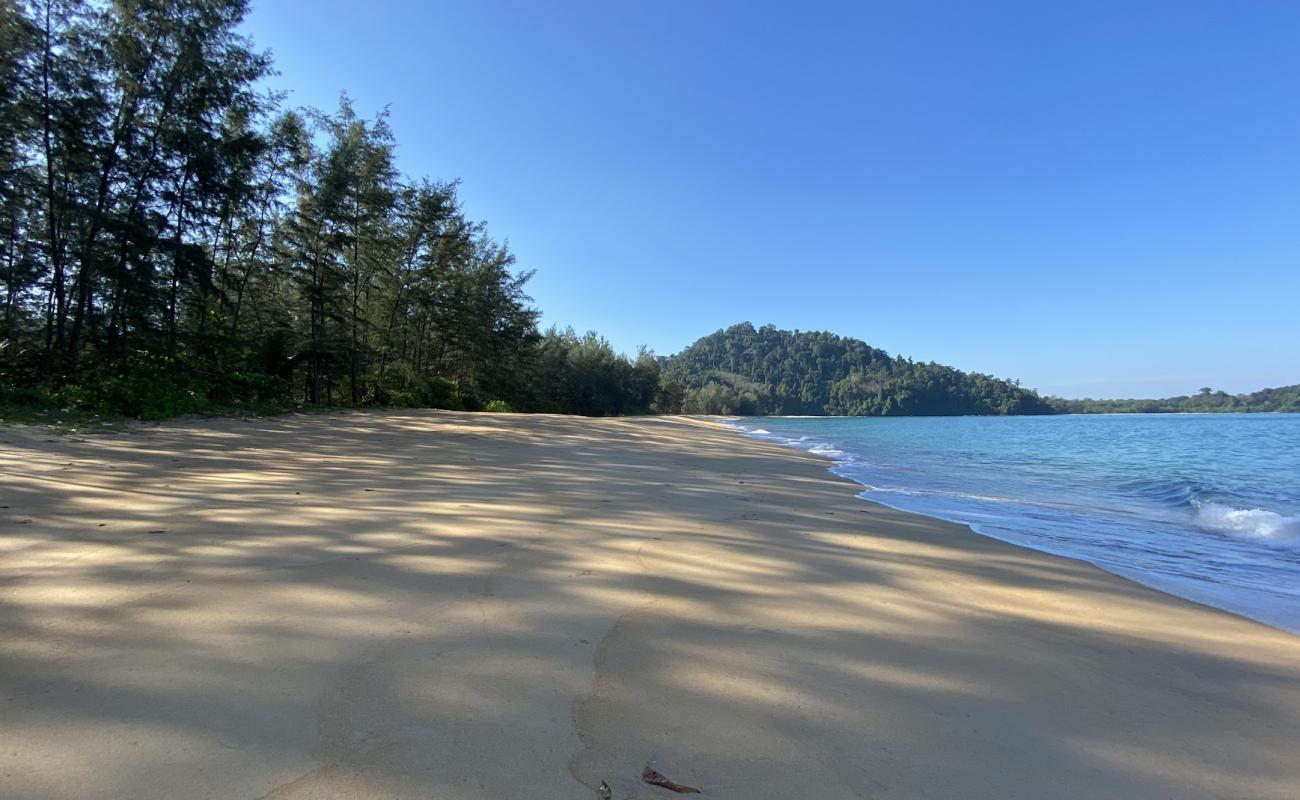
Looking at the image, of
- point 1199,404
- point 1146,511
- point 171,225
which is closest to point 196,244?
point 171,225

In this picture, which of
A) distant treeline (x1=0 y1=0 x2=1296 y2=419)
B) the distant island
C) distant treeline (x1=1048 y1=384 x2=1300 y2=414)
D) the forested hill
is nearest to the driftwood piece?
distant treeline (x1=0 y1=0 x2=1296 y2=419)

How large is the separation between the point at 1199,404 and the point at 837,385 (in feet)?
209

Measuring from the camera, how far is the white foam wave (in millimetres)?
6898

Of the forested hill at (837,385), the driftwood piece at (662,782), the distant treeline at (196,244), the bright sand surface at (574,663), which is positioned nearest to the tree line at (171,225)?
the distant treeline at (196,244)

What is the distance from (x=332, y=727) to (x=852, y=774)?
163cm

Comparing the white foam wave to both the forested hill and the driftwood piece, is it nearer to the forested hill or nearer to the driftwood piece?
the driftwood piece

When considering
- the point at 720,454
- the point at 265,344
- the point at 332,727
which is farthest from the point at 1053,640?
the point at 265,344

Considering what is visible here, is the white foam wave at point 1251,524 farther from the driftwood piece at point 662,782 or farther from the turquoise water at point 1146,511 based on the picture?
the driftwood piece at point 662,782

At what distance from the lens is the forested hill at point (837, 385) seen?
112 m

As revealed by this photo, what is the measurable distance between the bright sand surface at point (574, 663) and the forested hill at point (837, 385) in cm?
8108

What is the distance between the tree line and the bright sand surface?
32.3ft

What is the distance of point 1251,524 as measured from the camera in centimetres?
737

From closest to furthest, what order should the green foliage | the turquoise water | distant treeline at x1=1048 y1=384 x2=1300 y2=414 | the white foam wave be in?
the turquoise water, the white foam wave, the green foliage, distant treeline at x1=1048 y1=384 x2=1300 y2=414

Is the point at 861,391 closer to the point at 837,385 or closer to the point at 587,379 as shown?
the point at 837,385
